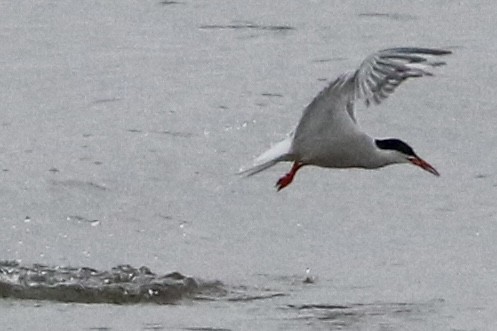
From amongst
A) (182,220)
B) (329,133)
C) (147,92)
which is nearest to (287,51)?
(147,92)

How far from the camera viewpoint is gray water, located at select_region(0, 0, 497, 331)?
1044 cm

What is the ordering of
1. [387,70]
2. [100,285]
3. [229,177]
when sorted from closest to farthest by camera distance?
[387,70]
[100,285]
[229,177]

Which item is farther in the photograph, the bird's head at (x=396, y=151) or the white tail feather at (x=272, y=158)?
the bird's head at (x=396, y=151)

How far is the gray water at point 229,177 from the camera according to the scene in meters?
10.4

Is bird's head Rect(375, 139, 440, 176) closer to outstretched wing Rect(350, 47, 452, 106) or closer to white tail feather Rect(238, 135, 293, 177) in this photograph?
white tail feather Rect(238, 135, 293, 177)

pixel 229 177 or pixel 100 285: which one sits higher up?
pixel 100 285

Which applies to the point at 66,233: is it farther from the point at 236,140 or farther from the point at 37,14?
the point at 37,14

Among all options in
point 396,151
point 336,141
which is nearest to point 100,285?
point 336,141

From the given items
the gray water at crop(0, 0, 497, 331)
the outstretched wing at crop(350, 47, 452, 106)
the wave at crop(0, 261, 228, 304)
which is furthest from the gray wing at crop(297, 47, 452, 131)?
the wave at crop(0, 261, 228, 304)

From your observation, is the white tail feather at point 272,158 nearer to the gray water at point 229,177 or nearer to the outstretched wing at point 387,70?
the gray water at point 229,177

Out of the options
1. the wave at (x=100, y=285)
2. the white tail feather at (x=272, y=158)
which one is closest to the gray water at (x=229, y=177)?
the wave at (x=100, y=285)

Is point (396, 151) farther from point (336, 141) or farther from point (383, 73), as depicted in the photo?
point (383, 73)

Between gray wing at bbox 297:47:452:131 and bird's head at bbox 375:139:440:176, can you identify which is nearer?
gray wing at bbox 297:47:452:131

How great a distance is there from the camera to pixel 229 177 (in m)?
13.6
